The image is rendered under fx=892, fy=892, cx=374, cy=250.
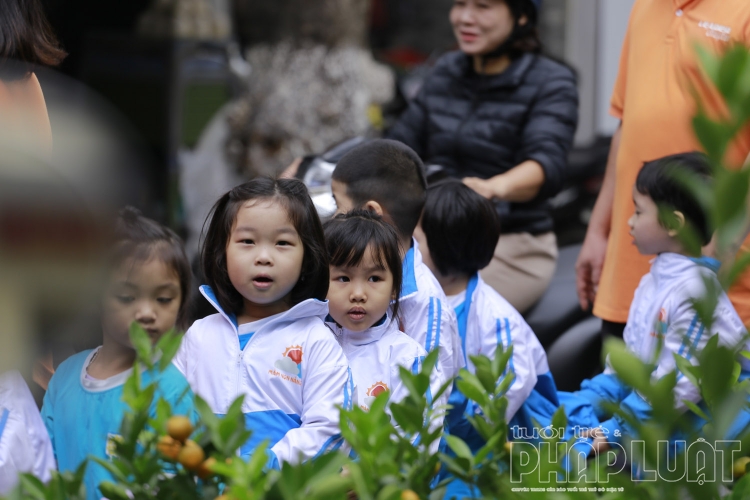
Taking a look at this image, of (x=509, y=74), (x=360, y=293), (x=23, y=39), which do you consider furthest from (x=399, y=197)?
(x=23, y=39)

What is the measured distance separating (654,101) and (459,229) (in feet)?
2.29

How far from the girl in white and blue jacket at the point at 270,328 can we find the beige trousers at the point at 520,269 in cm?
124

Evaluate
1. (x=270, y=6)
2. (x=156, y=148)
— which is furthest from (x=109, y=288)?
(x=270, y=6)

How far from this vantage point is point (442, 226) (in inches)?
98.0

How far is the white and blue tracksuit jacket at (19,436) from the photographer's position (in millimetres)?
1637

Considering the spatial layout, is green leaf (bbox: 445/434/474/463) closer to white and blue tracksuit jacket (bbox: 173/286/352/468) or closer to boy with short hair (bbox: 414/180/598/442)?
white and blue tracksuit jacket (bbox: 173/286/352/468)

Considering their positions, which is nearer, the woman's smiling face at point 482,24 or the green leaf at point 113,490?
the green leaf at point 113,490

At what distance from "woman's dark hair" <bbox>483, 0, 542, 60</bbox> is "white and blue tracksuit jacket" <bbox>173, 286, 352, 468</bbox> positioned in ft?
5.14

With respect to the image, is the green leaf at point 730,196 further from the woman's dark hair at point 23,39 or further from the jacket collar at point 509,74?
the jacket collar at point 509,74

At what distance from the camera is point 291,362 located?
1.86 metres

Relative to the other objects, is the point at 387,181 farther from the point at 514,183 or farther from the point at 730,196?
the point at 730,196

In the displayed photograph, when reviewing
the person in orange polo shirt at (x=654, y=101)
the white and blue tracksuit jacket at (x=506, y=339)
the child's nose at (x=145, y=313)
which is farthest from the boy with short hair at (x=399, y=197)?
the person in orange polo shirt at (x=654, y=101)

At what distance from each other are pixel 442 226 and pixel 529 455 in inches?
55.9

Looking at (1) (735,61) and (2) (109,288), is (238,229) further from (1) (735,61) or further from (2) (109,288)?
(1) (735,61)
